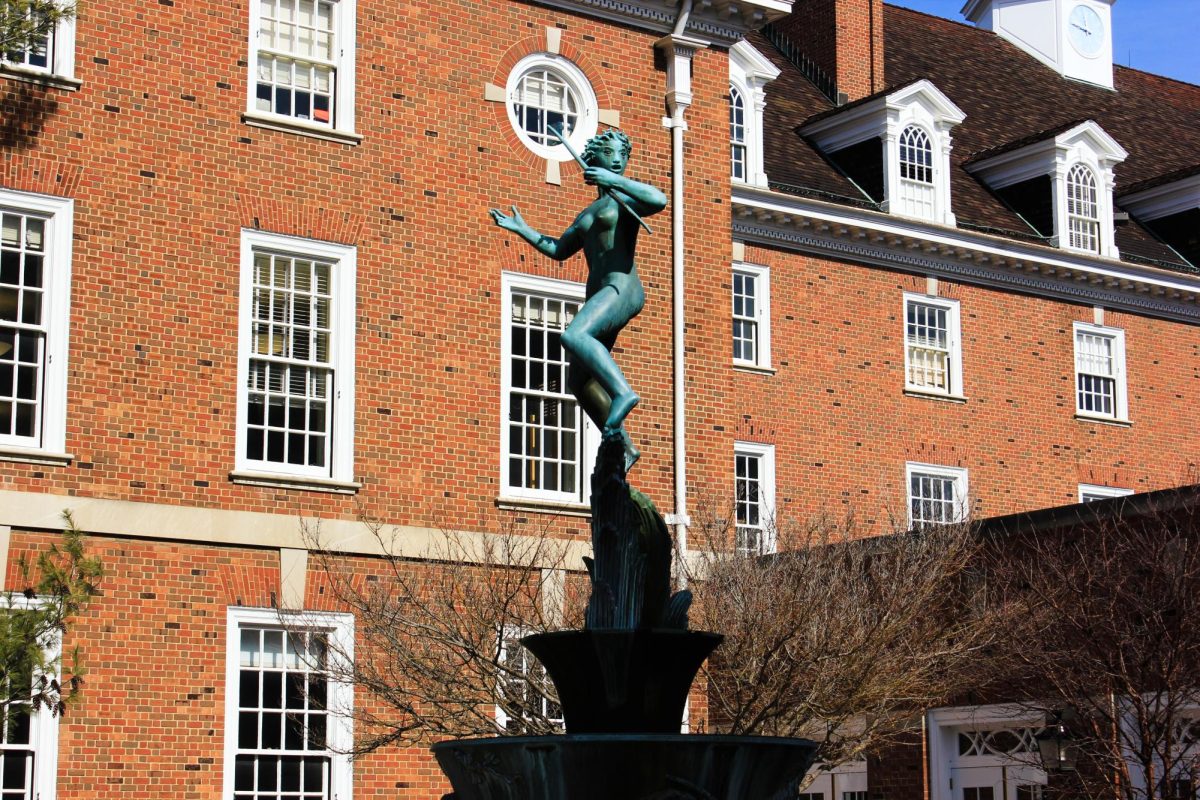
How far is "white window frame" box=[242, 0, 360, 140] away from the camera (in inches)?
838

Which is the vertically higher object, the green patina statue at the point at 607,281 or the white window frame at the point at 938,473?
the white window frame at the point at 938,473

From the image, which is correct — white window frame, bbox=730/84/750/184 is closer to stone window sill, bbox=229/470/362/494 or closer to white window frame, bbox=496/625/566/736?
stone window sill, bbox=229/470/362/494

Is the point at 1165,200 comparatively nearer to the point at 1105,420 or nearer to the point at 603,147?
the point at 1105,420

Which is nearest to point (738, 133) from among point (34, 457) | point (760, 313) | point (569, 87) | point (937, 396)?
point (760, 313)

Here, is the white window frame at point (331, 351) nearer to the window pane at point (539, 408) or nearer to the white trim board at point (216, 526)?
the white trim board at point (216, 526)

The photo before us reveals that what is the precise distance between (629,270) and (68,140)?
978cm

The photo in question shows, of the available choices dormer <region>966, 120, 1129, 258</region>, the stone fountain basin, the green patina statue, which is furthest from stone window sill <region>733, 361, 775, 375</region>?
the stone fountain basin

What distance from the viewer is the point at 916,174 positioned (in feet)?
112

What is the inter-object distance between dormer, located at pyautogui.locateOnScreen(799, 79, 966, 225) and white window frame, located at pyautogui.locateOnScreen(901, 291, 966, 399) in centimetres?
133

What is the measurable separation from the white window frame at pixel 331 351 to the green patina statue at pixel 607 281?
29.8ft

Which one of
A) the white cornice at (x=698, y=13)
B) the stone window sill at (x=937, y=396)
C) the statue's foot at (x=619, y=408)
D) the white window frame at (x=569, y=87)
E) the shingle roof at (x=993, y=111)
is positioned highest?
the shingle roof at (x=993, y=111)

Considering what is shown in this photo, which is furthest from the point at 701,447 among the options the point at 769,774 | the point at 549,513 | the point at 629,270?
the point at 769,774

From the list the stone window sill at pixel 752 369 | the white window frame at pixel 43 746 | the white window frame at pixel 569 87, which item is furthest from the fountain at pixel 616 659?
the stone window sill at pixel 752 369

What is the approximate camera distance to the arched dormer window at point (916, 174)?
3378 centimetres
